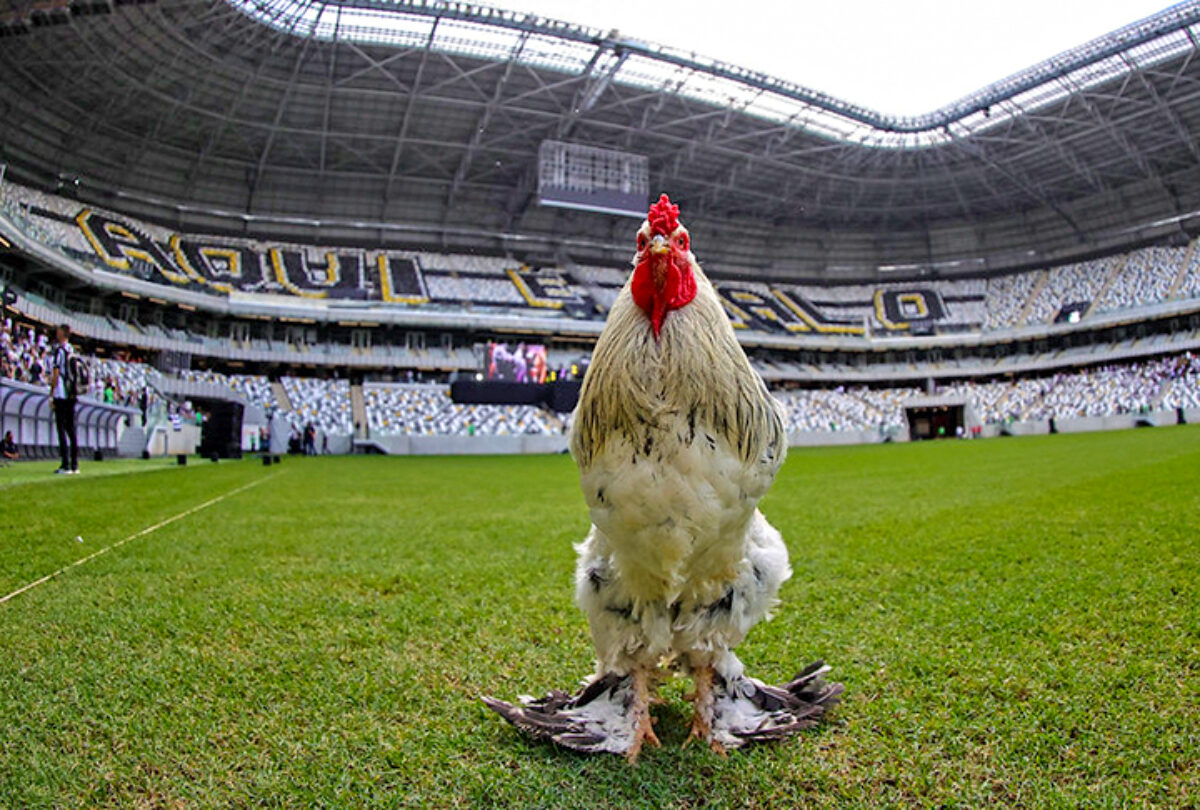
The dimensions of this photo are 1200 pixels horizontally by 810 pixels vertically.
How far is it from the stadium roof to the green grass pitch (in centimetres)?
2624

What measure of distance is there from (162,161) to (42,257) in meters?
11.6

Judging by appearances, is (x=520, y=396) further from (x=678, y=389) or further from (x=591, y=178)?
(x=678, y=389)

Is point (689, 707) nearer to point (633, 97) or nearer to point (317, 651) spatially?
point (317, 651)

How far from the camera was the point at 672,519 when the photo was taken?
1.89m

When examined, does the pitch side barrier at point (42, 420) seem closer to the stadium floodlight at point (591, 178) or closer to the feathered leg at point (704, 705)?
the feathered leg at point (704, 705)

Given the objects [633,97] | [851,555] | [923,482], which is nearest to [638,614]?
[851,555]

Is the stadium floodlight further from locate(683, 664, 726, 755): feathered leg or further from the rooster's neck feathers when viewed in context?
locate(683, 664, 726, 755): feathered leg

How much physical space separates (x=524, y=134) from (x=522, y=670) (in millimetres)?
37373

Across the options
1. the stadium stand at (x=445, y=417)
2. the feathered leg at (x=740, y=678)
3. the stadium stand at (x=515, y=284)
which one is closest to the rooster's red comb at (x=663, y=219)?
the feathered leg at (x=740, y=678)

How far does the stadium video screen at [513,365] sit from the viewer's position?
34.2m

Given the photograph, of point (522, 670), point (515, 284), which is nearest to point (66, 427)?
point (522, 670)

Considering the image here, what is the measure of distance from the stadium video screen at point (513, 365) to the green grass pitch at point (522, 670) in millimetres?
28683

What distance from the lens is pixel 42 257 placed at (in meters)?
27.7

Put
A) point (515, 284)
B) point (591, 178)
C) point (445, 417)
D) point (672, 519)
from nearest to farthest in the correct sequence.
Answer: point (672, 519), point (445, 417), point (591, 178), point (515, 284)
